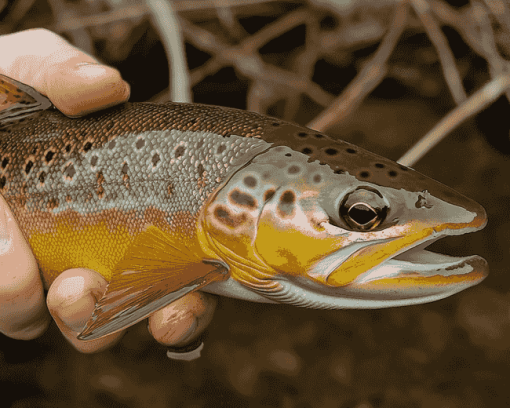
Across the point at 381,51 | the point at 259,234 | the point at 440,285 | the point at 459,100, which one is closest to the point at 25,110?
the point at 259,234

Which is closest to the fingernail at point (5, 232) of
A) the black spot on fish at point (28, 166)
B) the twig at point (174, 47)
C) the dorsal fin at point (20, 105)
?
the black spot on fish at point (28, 166)

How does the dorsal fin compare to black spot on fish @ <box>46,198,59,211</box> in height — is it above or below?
above

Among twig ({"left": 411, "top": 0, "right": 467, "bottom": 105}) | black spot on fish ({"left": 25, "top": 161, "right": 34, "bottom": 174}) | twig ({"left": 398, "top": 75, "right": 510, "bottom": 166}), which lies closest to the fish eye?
black spot on fish ({"left": 25, "top": 161, "right": 34, "bottom": 174})

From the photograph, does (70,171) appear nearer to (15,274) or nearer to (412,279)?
(15,274)

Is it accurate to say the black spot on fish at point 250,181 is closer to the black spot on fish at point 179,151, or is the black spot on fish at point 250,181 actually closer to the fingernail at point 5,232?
the black spot on fish at point 179,151

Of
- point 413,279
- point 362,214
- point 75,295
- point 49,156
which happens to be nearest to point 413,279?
point 413,279

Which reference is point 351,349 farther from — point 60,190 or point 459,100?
point 60,190

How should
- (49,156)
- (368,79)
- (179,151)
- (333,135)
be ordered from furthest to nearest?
1. (333,135)
2. (368,79)
3. (49,156)
4. (179,151)

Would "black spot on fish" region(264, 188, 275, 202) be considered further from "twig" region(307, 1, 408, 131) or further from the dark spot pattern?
"twig" region(307, 1, 408, 131)
